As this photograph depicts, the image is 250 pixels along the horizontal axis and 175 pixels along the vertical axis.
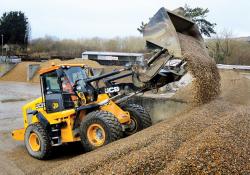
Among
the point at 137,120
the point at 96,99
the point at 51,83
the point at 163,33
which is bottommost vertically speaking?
the point at 137,120

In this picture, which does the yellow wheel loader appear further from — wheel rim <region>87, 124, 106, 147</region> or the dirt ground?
the dirt ground

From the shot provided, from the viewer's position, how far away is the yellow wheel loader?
8.50m

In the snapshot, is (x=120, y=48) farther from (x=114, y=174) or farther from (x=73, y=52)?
Answer: (x=114, y=174)

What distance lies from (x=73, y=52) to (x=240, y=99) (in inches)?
2139

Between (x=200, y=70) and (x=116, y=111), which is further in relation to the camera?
(x=200, y=70)

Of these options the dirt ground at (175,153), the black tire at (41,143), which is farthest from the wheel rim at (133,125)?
the black tire at (41,143)

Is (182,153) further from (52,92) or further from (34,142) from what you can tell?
(34,142)

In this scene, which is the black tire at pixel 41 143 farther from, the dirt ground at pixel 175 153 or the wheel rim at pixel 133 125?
the wheel rim at pixel 133 125

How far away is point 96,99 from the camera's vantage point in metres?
9.11

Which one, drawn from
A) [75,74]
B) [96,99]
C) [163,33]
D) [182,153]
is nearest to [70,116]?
[96,99]

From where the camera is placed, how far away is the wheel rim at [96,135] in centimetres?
841

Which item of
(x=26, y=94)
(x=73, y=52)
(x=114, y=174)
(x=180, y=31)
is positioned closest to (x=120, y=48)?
(x=73, y=52)

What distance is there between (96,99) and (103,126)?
38.8 inches

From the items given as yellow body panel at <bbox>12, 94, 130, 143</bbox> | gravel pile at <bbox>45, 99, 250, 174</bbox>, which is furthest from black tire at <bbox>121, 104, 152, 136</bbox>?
gravel pile at <bbox>45, 99, 250, 174</bbox>
